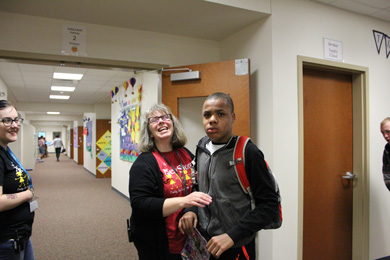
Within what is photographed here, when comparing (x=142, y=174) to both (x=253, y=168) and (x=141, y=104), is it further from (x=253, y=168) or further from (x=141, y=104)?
(x=141, y=104)

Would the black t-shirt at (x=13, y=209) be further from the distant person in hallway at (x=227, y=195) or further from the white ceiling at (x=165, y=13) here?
the white ceiling at (x=165, y=13)

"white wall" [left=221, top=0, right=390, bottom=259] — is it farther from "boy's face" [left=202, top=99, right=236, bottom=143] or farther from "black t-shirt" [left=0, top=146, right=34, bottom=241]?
"black t-shirt" [left=0, top=146, right=34, bottom=241]

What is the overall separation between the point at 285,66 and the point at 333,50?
629mm

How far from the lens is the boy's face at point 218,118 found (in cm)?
119

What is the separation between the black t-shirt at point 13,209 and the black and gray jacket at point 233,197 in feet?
3.56

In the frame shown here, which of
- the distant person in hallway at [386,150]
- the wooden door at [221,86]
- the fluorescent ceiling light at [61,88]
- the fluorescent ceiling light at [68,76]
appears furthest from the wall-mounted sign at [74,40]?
the fluorescent ceiling light at [61,88]

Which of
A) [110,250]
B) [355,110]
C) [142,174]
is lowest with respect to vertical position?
[110,250]

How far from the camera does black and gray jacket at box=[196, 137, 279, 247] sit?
3.54ft

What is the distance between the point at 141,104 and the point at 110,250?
2.42 meters

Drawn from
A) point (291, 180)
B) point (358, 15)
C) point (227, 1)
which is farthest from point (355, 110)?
point (227, 1)

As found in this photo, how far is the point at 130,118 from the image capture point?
17.1ft

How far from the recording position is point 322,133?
8.96 feet

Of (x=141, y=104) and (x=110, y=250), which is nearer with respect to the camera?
(x=110, y=250)

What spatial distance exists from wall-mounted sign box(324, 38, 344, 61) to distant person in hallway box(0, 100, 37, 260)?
8.63 feet
